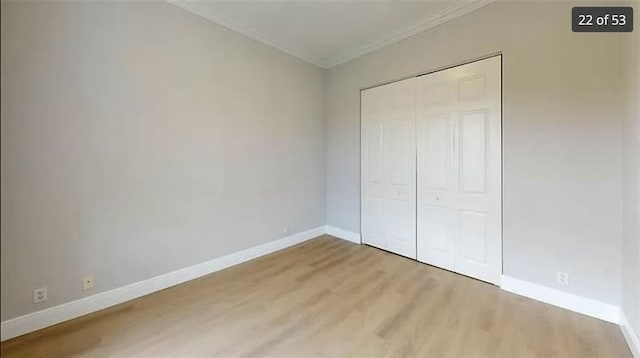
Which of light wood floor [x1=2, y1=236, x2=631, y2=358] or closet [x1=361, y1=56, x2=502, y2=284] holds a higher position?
closet [x1=361, y1=56, x2=502, y2=284]

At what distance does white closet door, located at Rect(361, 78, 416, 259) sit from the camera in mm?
3756

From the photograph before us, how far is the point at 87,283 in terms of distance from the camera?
247 cm

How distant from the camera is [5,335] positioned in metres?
A: 2.10

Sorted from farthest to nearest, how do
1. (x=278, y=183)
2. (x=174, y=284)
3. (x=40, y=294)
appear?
(x=278, y=183)
(x=174, y=284)
(x=40, y=294)

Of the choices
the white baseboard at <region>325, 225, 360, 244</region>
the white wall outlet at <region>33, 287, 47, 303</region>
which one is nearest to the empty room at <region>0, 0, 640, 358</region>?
the white wall outlet at <region>33, 287, 47, 303</region>

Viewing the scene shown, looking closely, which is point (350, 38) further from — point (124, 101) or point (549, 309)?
point (549, 309)

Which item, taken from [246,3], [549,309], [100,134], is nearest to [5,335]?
[100,134]

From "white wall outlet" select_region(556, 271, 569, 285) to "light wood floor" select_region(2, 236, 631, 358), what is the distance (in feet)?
0.78

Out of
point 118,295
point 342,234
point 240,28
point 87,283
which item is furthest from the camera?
point 342,234

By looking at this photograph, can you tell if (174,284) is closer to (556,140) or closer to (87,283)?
(87,283)

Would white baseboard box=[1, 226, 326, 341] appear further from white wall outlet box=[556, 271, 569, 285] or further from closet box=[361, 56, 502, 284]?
white wall outlet box=[556, 271, 569, 285]

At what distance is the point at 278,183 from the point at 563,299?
3.37 metres

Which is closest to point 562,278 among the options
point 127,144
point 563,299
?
point 563,299

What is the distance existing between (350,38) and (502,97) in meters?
2.10
